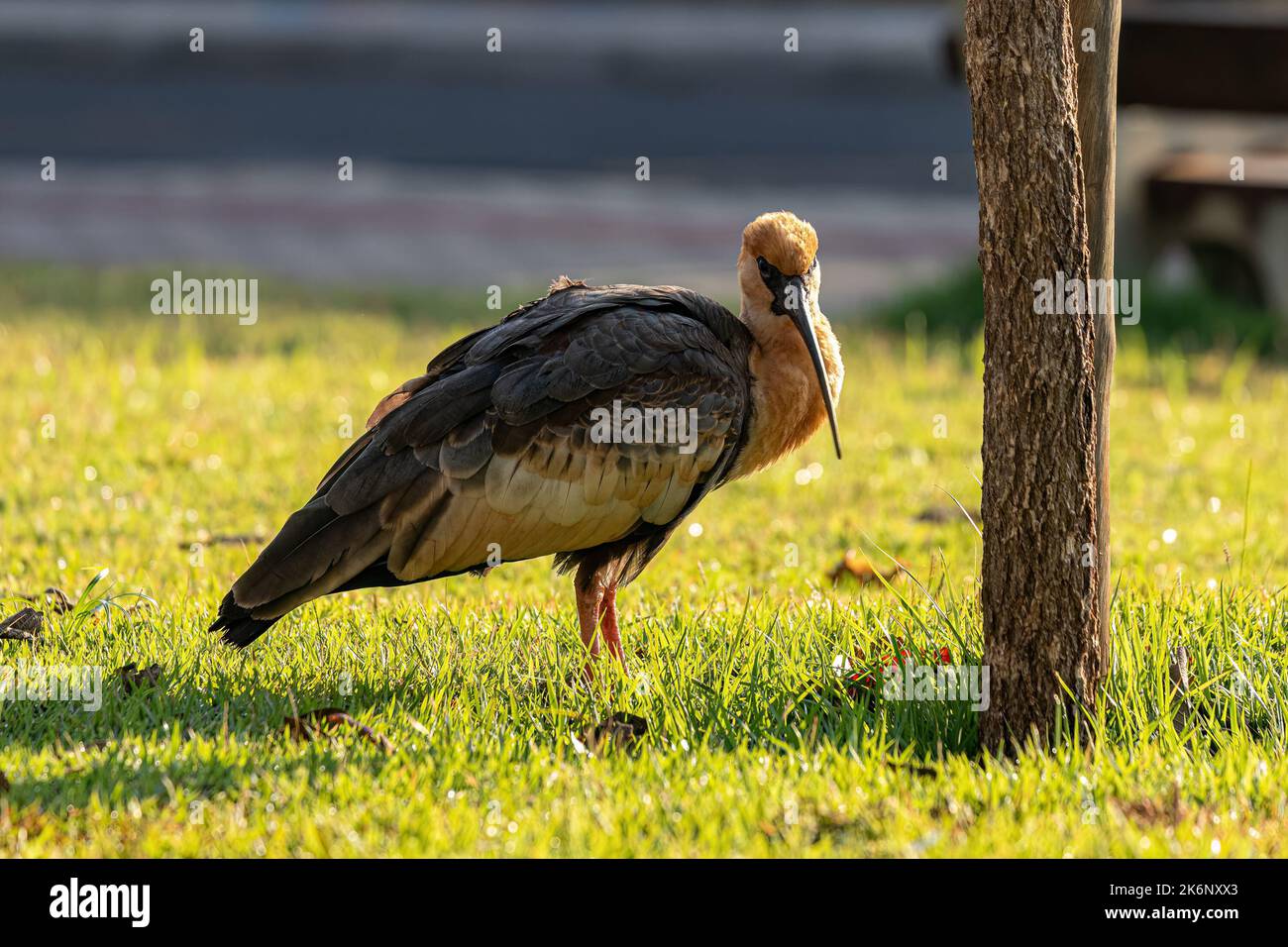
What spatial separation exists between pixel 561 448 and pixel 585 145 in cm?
1475

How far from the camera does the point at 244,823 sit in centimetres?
361

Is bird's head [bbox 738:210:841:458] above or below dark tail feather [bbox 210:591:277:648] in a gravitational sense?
above

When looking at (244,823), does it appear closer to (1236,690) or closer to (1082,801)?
(1082,801)

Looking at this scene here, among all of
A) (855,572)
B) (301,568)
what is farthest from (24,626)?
(855,572)

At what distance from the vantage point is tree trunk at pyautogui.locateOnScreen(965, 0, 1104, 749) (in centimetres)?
382

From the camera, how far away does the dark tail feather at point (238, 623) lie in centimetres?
451

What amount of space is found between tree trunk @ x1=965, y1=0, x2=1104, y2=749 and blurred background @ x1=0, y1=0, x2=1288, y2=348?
6296 millimetres

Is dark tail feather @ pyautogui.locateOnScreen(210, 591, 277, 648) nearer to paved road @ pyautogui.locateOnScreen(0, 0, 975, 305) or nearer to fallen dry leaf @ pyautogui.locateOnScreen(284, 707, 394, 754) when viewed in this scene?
fallen dry leaf @ pyautogui.locateOnScreen(284, 707, 394, 754)

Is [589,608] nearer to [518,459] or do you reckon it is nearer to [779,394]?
[518,459]

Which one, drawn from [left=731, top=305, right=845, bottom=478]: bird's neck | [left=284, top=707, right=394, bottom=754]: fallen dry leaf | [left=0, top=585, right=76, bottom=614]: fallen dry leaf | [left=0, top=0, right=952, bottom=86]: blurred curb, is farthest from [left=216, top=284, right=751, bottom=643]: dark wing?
[left=0, top=0, right=952, bottom=86]: blurred curb

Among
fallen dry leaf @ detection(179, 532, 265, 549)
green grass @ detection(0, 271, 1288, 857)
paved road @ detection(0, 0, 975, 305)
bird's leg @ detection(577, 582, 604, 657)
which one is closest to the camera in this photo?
green grass @ detection(0, 271, 1288, 857)

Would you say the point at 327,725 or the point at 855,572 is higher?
the point at 855,572

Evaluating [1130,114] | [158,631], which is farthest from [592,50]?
[158,631]

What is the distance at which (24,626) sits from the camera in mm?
4848
